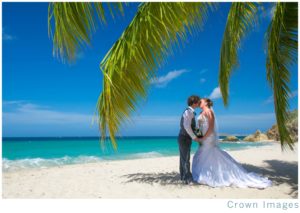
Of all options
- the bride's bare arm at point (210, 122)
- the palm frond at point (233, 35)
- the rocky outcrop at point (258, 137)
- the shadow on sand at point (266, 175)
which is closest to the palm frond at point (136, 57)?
the palm frond at point (233, 35)

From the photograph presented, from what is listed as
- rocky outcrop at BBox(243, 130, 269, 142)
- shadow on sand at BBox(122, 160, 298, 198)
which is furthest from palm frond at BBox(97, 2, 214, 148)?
rocky outcrop at BBox(243, 130, 269, 142)

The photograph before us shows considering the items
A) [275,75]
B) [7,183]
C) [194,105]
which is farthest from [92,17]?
[7,183]

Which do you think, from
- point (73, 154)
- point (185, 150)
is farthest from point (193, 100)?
point (73, 154)

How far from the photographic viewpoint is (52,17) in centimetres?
345

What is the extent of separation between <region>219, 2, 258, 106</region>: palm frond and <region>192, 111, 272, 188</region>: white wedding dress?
35.0 inches

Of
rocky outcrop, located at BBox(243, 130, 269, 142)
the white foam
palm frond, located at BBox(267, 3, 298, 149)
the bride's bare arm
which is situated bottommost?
rocky outcrop, located at BBox(243, 130, 269, 142)

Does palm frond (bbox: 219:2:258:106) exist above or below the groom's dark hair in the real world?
above

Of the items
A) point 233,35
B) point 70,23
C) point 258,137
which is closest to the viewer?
point 70,23

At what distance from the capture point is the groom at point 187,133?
5.55 m

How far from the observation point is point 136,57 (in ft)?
13.2

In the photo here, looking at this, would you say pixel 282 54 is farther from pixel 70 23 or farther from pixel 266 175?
pixel 70 23

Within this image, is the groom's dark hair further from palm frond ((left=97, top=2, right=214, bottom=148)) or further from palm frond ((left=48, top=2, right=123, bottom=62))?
palm frond ((left=48, top=2, right=123, bottom=62))

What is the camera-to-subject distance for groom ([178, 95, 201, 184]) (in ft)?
18.2

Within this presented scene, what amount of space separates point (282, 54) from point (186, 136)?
2053 mm
